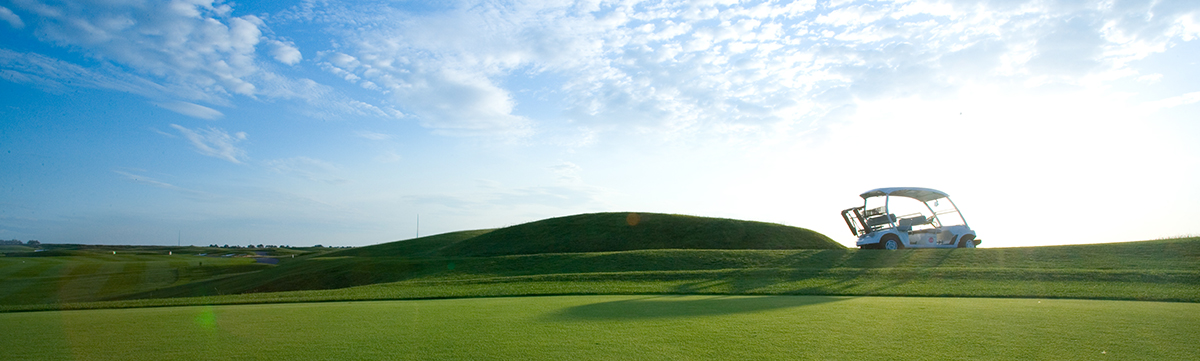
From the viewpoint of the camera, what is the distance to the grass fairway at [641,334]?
204 inches

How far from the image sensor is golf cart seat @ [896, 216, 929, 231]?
21681 millimetres

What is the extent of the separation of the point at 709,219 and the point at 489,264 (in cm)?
2016

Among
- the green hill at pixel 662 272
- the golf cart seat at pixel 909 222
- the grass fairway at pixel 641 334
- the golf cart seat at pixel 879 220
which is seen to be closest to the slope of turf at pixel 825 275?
the green hill at pixel 662 272

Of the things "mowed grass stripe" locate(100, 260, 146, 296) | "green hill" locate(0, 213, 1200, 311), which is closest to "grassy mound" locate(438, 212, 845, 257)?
"green hill" locate(0, 213, 1200, 311)

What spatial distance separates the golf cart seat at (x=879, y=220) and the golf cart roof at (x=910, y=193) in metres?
0.92

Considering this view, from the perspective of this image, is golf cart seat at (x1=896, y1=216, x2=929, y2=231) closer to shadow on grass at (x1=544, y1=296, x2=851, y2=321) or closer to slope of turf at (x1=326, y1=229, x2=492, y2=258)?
shadow on grass at (x1=544, y1=296, x2=851, y2=321)

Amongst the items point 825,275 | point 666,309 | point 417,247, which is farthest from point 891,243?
point 417,247

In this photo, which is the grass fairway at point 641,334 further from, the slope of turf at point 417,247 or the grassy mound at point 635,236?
the slope of turf at point 417,247

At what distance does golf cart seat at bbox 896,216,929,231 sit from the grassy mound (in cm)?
1169

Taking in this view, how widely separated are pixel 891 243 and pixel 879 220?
0.99 m

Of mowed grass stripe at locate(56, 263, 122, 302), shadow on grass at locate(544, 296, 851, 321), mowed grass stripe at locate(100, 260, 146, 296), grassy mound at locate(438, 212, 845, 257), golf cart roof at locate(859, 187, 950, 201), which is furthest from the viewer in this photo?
grassy mound at locate(438, 212, 845, 257)

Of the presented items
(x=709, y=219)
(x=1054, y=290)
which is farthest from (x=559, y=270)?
(x=709, y=219)

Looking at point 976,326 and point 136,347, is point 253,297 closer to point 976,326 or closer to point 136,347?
point 136,347

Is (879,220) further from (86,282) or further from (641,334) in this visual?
(86,282)
